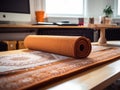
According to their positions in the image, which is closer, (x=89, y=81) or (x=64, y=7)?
(x=89, y=81)

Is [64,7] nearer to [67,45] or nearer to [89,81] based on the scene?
[67,45]

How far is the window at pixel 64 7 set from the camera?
2.97 meters

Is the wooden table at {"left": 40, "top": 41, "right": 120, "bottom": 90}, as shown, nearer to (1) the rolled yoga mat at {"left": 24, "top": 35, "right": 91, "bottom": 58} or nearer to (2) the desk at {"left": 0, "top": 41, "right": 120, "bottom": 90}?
(2) the desk at {"left": 0, "top": 41, "right": 120, "bottom": 90}

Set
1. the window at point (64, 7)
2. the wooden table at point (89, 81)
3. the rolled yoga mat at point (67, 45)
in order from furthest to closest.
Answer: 1. the window at point (64, 7)
2. the rolled yoga mat at point (67, 45)
3. the wooden table at point (89, 81)

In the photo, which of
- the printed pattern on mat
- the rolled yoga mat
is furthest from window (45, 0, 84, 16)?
the printed pattern on mat

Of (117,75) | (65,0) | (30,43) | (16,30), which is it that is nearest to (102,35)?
(30,43)

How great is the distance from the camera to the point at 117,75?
0.55 meters

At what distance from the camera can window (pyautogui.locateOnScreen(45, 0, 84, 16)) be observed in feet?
9.75

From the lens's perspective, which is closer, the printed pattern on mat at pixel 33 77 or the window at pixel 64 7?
the printed pattern on mat at pixel 33 77

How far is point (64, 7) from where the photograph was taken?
3113 millimetres

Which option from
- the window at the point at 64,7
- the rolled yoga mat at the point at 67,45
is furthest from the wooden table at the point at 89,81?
the window at the point at 64,7

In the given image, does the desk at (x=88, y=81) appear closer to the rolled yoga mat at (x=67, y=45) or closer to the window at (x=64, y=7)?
the rolled yoga mat at (x=67, y=45)

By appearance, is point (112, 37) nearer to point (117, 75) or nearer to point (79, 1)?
Answer: point (79, 1)

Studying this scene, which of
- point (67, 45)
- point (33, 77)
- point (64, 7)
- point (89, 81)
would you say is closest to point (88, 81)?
point (89, 81)
